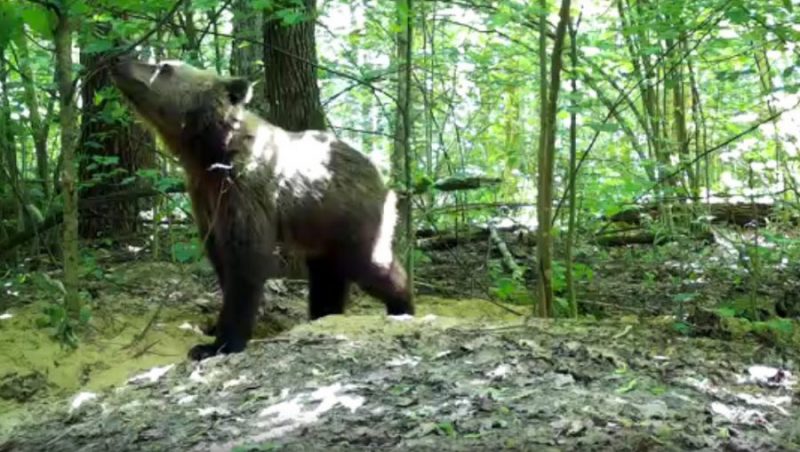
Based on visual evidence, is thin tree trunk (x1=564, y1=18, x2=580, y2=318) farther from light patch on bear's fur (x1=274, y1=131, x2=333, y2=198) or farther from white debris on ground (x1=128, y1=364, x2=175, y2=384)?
white debris on ground (x1=128, y1=364, x2=175, y2=384)

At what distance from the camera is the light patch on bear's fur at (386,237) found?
21.8ft

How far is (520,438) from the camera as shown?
11.2ft

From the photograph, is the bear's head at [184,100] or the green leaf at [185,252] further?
the green leaf at [185,252]

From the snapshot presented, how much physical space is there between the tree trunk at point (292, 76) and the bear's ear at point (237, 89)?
1.31m

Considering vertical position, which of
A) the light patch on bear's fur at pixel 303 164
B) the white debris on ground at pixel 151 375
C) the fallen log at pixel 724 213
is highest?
the light patch on bear's fur at pixel 303 164

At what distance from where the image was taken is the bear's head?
6020 mm

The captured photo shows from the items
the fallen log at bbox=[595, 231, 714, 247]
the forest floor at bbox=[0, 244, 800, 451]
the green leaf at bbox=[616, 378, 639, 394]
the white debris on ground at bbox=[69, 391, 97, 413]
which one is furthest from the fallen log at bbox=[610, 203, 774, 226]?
the white debris on ground at bbox=[69, 391, 97, 413]

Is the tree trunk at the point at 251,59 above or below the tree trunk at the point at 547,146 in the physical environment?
above

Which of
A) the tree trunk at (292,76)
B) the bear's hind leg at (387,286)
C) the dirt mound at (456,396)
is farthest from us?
the tree trunk at (292,76)

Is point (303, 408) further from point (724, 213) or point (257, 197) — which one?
point (724, 213)

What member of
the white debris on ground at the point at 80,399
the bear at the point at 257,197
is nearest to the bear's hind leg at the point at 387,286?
the bear at the point at 257,197

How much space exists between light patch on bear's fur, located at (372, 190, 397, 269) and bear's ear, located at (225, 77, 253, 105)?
1.34 meters

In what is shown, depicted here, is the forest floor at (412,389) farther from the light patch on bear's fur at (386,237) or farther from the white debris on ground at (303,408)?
the light patch on bear's fur at (386,237)

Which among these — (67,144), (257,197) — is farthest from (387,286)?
(67,144)
